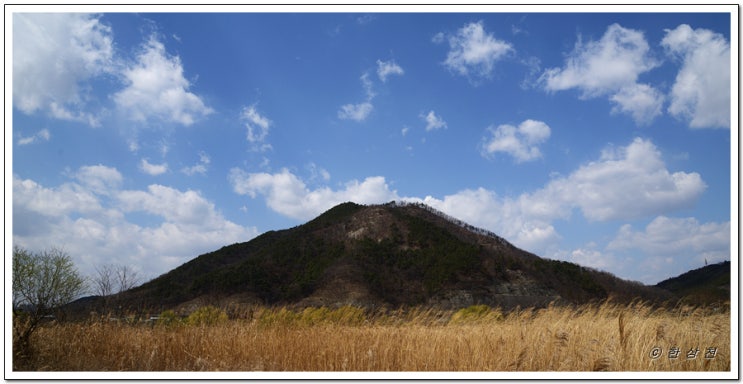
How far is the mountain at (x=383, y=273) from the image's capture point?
5056cm

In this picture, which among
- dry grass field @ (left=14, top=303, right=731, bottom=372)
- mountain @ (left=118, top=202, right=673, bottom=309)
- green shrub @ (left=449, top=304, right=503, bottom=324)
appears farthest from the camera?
mountain @ (left=118, top=202, right=673, bottom=309)

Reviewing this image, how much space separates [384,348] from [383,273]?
5097cm

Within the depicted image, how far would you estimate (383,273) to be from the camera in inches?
2258

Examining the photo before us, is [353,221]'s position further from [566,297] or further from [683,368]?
[683,368]

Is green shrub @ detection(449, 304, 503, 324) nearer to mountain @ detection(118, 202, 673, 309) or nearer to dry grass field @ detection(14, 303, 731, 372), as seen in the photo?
dry grass field @ detection(14, 303, 731, 372)

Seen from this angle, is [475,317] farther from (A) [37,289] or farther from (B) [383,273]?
(B) [383,273]

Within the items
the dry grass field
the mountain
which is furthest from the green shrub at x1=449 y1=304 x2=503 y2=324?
the mountain

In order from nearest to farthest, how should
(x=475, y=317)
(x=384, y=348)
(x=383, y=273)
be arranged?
(x=384, y=348), (x=475, y=317), (x=383, y=273)

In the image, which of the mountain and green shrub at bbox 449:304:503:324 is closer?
green shrub at bbox 449:304:503:324

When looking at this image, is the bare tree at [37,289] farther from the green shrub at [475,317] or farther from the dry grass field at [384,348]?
the green shrub at [475,317]

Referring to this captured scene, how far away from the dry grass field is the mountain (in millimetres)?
37742

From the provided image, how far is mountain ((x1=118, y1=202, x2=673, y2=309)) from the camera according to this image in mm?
50562

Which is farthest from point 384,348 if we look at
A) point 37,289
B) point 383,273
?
point 383,273

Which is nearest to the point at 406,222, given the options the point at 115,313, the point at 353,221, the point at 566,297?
the point at 353,221
